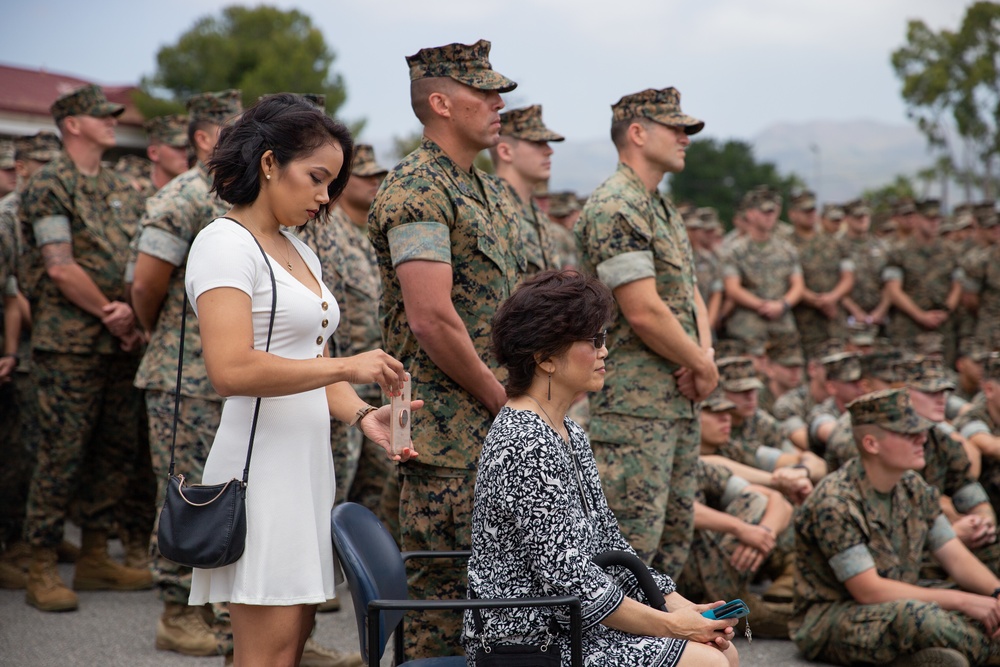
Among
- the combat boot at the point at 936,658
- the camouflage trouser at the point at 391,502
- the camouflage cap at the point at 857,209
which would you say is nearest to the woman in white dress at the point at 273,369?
the camouflage trouser at the point at 391,502

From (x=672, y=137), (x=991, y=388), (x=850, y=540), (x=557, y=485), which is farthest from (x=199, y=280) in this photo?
(x=991, y=388)

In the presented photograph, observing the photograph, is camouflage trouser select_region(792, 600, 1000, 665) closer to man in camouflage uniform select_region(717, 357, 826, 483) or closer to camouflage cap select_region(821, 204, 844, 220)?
man in camouflage uniform select_region(717, 357, 826, 483)

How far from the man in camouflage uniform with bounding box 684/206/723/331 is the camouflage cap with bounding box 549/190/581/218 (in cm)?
120

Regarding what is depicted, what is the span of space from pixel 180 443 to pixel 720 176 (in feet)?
112

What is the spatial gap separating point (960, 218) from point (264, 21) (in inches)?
1089

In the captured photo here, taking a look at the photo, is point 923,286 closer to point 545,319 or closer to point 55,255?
point 55,255

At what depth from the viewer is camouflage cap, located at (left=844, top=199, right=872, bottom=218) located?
1144 centimetres

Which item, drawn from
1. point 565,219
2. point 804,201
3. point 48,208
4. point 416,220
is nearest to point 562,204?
point 565,219

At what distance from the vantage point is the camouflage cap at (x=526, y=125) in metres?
5.60

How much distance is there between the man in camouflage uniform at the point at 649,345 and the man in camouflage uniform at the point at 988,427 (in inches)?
101

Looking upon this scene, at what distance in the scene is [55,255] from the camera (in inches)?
200

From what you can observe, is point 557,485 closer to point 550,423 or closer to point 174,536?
point 550,423

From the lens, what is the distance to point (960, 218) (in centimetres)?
1325

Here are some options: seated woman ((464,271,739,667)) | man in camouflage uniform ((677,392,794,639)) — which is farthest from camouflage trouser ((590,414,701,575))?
seated woman ((464,271,739,667))
